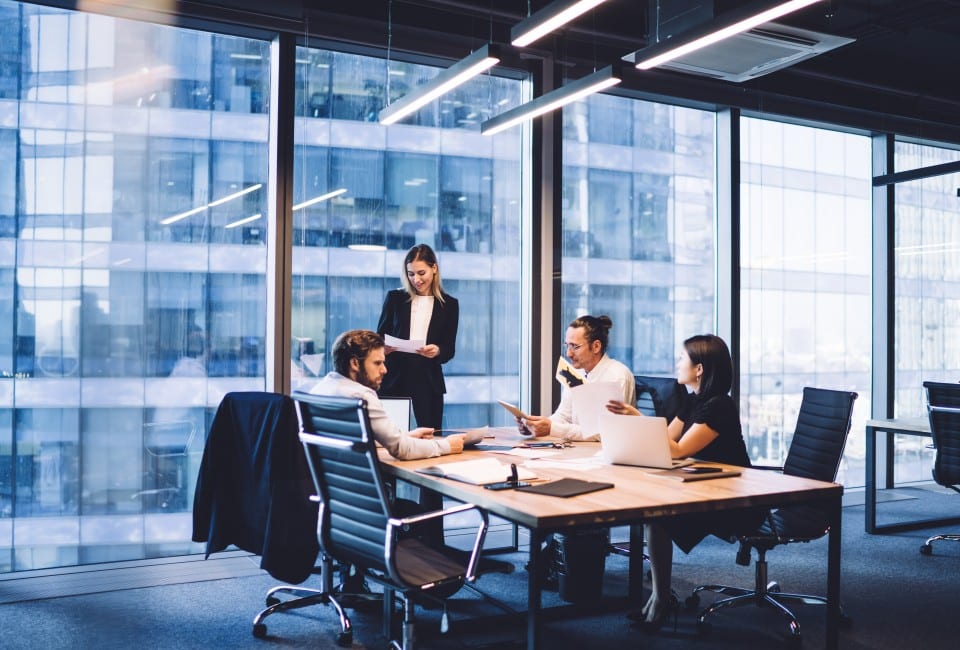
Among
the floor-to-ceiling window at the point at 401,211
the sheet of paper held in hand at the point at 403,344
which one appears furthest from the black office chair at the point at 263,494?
the floor-to-ceiling window at the point at 401,211

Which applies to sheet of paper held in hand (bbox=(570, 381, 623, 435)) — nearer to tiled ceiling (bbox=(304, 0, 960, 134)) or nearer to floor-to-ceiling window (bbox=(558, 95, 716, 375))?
floor-to-ceiling window (bbox=(558, 95, 716, 375))

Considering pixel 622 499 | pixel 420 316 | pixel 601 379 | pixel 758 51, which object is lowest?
pixel 622 499

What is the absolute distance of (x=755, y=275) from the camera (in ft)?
20.6

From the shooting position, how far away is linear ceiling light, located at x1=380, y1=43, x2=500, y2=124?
3.65 m

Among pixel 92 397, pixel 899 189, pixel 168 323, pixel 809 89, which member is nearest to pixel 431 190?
pixel 168 323

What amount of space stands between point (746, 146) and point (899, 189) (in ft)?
5.28

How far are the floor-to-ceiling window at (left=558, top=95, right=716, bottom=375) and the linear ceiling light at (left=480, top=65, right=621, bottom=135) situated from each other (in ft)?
3.36

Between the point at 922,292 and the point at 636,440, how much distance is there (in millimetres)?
5044

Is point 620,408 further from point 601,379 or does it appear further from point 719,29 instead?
point 719,29

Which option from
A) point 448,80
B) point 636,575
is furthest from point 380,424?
point 448,80

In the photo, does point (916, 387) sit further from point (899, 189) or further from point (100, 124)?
point (100, 124)

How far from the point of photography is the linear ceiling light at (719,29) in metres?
3.09

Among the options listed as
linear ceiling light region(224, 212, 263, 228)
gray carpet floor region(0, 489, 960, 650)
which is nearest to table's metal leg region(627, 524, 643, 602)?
gray carpet floor region(0, 489, 960, 650)

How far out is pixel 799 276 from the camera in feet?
21.4
